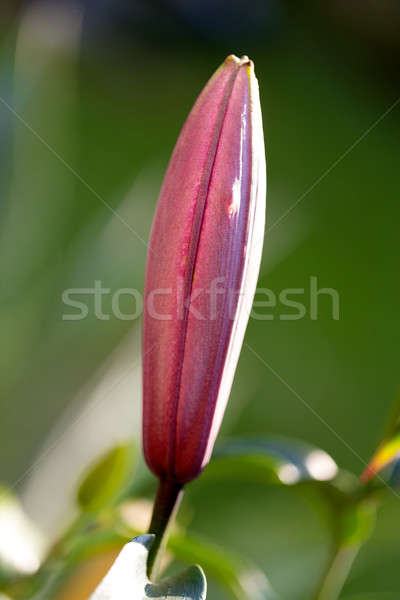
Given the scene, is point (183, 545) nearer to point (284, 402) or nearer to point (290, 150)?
point (284, 402)

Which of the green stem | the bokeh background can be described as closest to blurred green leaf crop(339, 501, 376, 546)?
the green stem

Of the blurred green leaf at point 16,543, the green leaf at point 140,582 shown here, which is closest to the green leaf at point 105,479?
the blurred green leaf at point 16,543

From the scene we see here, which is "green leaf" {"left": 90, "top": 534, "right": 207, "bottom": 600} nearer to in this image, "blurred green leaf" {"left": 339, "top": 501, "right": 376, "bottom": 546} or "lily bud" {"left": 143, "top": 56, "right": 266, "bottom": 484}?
"lily bud" {"left": 143, "top": 56, "right": 266, "bottom": 484}

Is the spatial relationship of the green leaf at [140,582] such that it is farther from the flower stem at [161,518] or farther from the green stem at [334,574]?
the green stem at [334,574]

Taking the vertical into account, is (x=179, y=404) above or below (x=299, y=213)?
below

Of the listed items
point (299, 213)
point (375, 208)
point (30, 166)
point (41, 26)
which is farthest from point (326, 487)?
point (375, 208)

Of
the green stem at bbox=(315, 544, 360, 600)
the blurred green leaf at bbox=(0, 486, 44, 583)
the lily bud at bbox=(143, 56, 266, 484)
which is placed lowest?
Answer: the blurred green leaf at bbox=(0, 486, 44, 583)

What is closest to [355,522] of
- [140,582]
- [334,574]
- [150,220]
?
[334,574]
